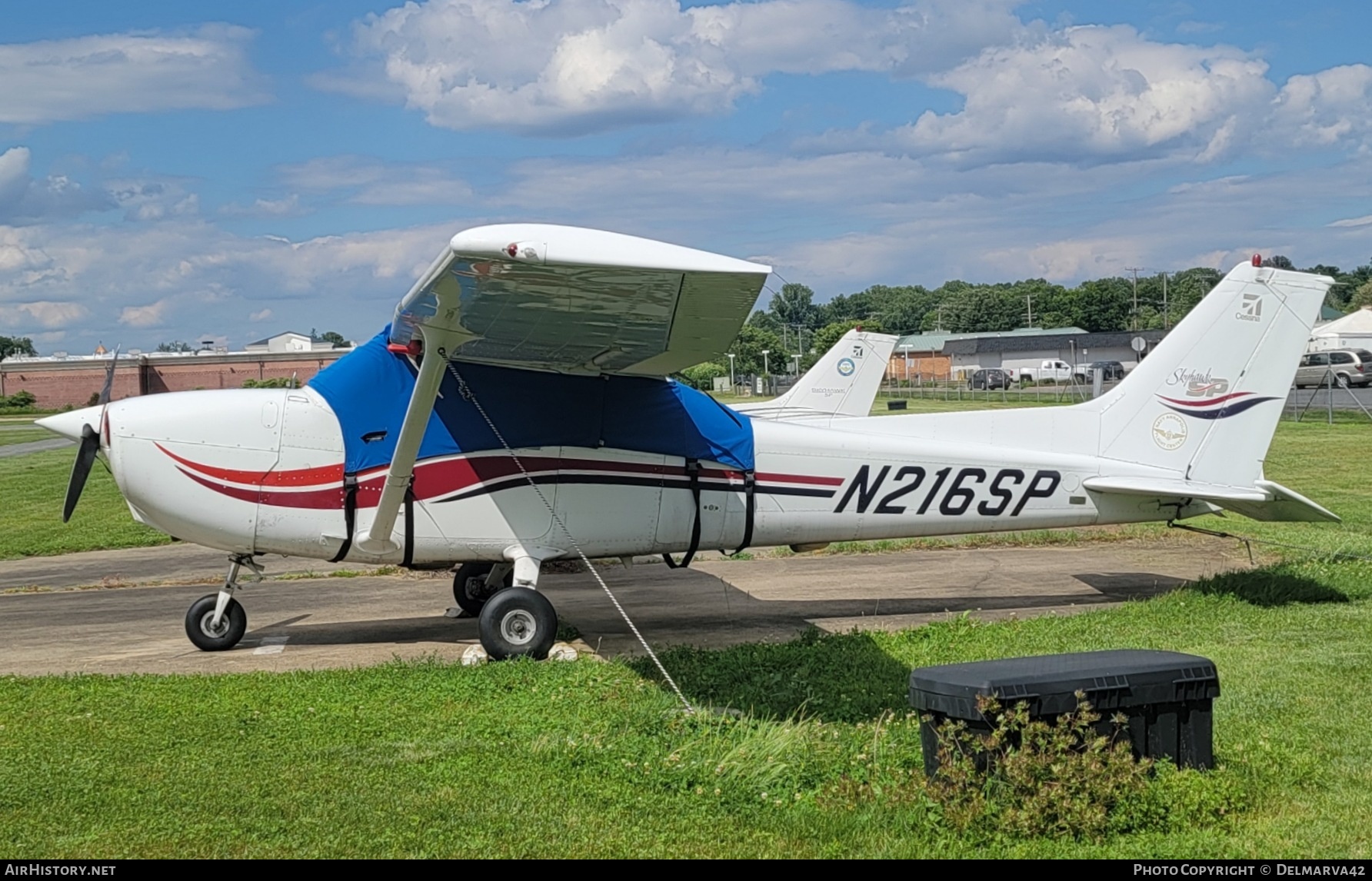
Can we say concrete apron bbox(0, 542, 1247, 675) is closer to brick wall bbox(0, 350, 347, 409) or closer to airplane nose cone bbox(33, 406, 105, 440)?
airplane nose cone bbox(33, 406, 105, 440)

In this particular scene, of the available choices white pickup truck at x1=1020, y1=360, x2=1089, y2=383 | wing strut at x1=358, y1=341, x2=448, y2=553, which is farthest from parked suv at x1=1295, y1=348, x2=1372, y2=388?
wing strut at x1=358, y1=341, x2=448, y2=553

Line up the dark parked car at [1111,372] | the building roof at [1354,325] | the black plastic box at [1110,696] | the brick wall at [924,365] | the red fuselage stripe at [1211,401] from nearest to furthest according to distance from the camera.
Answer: the black plastic box at [1110,696] → the red fuselage stripe at [1211,401] → the dark parked car at [1111,372] → the building roof at [1354,325] → the brick wall at [924,365]

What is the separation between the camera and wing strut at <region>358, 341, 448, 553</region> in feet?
26.5

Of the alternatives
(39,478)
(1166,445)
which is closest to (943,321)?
(39,478)

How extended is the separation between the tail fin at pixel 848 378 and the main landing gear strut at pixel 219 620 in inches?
643

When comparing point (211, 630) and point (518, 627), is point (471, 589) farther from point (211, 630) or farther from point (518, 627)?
point (211, 630)

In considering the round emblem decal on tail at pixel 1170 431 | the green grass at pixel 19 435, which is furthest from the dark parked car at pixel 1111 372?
the round emblem decal on tail at pixel 1170 431

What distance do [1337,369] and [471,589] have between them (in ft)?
186

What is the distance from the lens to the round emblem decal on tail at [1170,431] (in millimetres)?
10586

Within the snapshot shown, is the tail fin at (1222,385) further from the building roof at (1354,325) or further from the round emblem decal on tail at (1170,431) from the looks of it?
the building roof at (1354,325)
